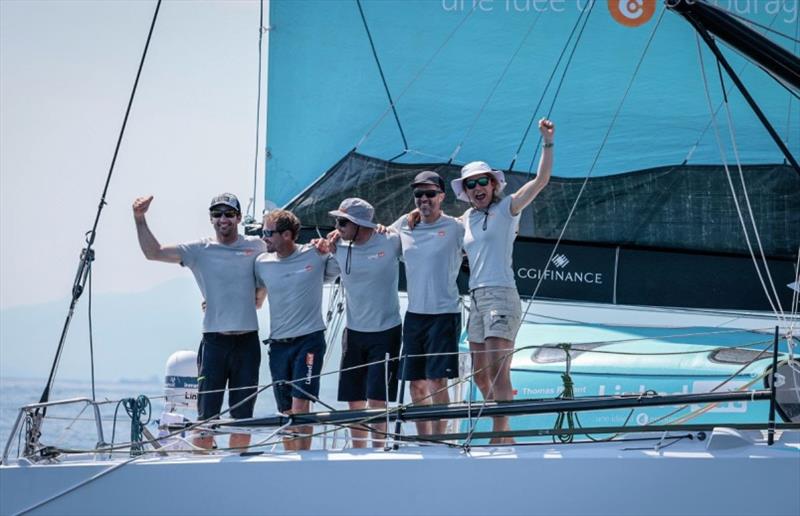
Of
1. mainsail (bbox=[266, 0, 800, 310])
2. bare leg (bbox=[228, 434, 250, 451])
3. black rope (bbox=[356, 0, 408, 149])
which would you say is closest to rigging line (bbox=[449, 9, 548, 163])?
mainsail (bbox=[266, 0, 800, 310])


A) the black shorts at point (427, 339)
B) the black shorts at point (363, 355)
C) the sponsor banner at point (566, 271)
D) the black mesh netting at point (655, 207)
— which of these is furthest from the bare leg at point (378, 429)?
the black mesh netting at point (655, 207)

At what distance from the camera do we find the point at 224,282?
521cm

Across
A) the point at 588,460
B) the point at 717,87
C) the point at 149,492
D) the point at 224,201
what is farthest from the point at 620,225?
the point at 149,492

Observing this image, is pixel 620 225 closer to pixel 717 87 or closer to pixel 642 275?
pixel 642 275

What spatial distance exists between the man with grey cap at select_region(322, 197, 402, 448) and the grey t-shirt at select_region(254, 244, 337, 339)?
0.12 metres

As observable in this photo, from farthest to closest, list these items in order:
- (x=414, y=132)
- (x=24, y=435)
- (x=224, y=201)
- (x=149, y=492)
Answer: (x=414, y=132) → (x=224, y=201) → (x=24, y=435) → (x=149, y=492)

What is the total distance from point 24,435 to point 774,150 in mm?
3829

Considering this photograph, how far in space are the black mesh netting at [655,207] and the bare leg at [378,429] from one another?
5.10 feet

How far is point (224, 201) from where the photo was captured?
5223mm

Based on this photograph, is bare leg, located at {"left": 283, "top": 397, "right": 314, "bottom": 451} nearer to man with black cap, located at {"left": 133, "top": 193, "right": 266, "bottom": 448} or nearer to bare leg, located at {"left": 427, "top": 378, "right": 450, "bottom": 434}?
man with black cap, located at {"left": 133, "top": 193, "right": 266, "bottom": 448}

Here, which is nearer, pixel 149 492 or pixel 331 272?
pixel 149 492

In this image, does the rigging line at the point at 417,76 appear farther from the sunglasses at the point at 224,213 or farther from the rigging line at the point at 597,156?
the sunglasses at the point at 224,213

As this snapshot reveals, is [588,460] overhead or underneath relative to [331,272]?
underneath

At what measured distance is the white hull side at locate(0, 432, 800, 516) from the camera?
12.4 ft
